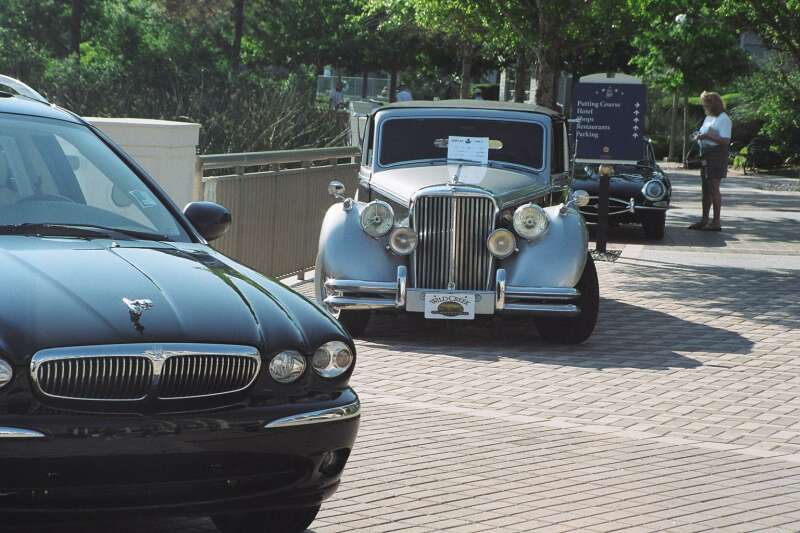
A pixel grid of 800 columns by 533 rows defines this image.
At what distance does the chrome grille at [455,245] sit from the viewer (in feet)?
33.8

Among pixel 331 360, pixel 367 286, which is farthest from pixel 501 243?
pixel 331 360

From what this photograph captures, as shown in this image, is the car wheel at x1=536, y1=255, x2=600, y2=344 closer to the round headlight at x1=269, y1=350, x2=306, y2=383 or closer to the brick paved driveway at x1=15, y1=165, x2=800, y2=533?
the brick paved driveway at x1=15, y1=165, x2=800, y2=533

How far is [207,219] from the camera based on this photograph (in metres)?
6.07

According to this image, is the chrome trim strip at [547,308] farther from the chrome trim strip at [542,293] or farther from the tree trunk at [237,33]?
the tree trunk at [237,33]

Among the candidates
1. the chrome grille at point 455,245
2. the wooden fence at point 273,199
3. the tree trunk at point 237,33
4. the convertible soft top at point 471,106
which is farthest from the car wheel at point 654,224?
the tree trunk at point 237,33

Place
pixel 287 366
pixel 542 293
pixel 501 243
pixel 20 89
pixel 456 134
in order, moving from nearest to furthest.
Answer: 1. pixel 287 366
2. pixel 20 89
3. pixel 542 293
4. pixel 501 243
5. pixel 456 134

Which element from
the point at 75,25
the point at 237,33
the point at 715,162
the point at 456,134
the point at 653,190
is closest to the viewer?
the point at 456,134

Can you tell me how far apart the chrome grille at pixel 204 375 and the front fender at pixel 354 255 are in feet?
18.3

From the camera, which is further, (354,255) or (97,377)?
(354,255)

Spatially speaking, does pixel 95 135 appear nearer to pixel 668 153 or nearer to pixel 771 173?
pixel 771 173

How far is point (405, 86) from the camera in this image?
201 feet

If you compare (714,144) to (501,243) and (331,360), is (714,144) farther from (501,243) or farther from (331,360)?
(331,360)

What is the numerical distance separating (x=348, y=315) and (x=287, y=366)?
5773 millimetres

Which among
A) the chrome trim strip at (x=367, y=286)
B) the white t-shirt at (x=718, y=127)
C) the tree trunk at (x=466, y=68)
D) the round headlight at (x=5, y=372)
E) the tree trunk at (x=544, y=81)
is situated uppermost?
the tree trunk at (x=466, y=68)
